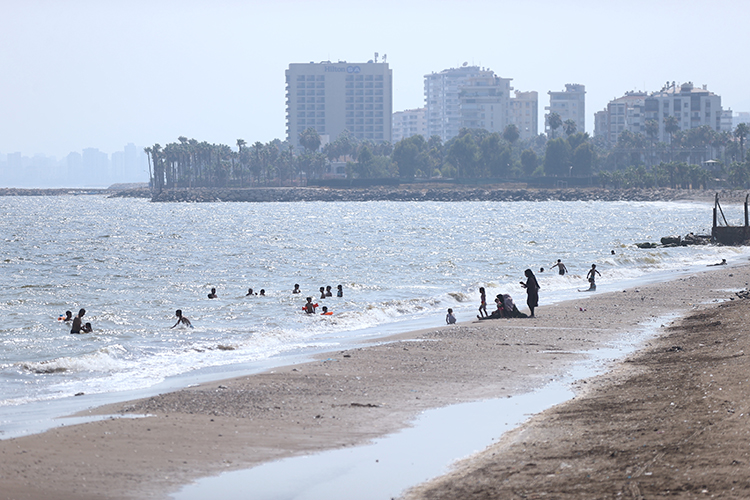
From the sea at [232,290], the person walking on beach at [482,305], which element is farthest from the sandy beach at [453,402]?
the person walking on beach at [482,305]

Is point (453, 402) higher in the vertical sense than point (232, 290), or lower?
higher

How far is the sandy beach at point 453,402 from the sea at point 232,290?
1896 millimetres

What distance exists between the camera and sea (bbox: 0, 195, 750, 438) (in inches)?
709

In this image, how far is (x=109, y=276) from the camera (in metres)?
48.2

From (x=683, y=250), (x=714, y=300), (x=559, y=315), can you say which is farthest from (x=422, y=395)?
(x=683, y=250)

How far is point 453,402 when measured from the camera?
45.0 ft

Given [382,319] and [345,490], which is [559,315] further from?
[345,490]

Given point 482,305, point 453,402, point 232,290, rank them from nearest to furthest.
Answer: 1. point 453,402
2. point 482,305
3. point 232,290

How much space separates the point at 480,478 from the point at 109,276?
1681 inches

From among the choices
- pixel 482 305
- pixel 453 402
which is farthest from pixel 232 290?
pixel 453 402

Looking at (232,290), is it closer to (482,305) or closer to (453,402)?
(482,305)

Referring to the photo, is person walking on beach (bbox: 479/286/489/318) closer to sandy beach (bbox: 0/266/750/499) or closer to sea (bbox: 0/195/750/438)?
sea (bbox: 0/195/750/438)

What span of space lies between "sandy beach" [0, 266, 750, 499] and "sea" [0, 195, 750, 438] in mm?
1896

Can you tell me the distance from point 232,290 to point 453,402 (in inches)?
1078
